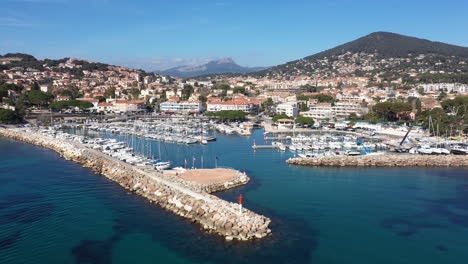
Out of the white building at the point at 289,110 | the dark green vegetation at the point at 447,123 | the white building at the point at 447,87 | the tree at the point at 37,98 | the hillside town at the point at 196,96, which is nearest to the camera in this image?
the dark green vegetation at the point at 447,123

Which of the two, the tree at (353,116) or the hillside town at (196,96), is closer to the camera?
the tree at (353,116)

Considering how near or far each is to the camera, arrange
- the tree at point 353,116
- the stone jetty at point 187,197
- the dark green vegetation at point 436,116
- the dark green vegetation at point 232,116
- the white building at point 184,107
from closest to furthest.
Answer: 1. the stone jetty at point 187,197
2. the dark green vegetation at point 436,116
3. the tree at point 353,116
4. the dark green vegetation at point 232,116
5. the white building at point 184,107

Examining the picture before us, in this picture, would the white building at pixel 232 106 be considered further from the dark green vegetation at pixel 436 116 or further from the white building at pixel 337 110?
the dark green vegetation at pixel 436 116

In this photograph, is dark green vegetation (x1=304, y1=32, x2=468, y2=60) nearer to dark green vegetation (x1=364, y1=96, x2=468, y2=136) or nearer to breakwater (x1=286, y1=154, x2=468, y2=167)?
dark green vegetation (x1=364, y1=96, x2=468, y2=136)

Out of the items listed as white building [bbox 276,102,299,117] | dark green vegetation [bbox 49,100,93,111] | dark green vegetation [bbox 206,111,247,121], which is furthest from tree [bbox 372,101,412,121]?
dark green vegetation [bbox 49,100,93,111]

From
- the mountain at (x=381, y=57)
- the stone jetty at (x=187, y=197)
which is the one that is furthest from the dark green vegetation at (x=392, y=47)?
the stone jetty at (x=187, y=197)
